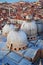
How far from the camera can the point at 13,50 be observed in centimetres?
1313

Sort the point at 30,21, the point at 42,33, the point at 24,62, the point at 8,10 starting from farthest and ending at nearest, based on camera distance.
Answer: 1. the point at 8,10
2. the point at 42,33
3. the point at 30,21
4. the point at 24,62

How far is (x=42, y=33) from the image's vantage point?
1667 cm

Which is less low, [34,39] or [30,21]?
[30,21]

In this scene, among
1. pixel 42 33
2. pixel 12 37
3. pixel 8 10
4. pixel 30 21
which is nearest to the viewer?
pixel 12 37

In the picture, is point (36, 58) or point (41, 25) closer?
point (36, 58)

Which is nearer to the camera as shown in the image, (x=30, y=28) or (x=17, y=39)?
(x=17, y=39)

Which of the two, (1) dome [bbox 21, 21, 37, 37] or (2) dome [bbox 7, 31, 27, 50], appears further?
(1) dome [bbox 21, 21, 37, 37]

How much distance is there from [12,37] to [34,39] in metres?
2.87

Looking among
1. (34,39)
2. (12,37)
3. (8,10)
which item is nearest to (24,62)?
(12,37)

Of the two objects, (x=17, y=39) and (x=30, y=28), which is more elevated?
(x=30, y=28)

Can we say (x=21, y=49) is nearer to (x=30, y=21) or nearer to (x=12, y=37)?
(x=12, y=37)

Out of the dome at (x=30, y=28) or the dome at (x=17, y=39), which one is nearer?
the dome at (x=17, y=39)

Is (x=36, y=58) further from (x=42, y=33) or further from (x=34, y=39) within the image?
(x=42, y=33)

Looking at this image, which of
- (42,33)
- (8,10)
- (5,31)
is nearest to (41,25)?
(42,33)
